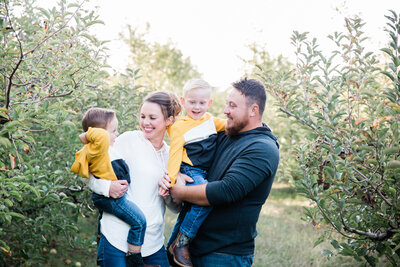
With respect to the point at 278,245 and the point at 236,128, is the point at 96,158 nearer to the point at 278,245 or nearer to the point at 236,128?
the point at 236,128

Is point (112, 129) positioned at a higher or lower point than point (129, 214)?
higher

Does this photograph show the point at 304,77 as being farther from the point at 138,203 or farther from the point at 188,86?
the point at 138,203

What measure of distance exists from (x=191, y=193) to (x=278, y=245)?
4378 mm

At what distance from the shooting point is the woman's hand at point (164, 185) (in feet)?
8.69

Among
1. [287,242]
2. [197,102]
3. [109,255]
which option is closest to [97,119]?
[197,102]

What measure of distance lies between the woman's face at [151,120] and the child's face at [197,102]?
0.31 m

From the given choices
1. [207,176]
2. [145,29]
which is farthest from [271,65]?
[207,176]

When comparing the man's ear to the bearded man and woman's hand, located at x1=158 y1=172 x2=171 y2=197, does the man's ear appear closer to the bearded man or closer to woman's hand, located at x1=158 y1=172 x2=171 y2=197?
the bearded man

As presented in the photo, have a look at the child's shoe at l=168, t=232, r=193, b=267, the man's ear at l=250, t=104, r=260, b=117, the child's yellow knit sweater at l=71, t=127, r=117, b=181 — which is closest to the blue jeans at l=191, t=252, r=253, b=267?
the child's shoe at l=168, t=232, r=193, b=267

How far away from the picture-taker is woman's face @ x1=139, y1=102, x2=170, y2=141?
9.25ft

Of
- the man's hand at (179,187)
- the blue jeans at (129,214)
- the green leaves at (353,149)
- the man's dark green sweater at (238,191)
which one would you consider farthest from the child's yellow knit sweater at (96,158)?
the green leaves at (353,149)

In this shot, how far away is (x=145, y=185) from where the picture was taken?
8.89ft

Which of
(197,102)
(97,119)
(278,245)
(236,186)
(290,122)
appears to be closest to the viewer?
(236,186)

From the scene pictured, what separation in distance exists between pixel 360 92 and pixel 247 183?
141 cm
